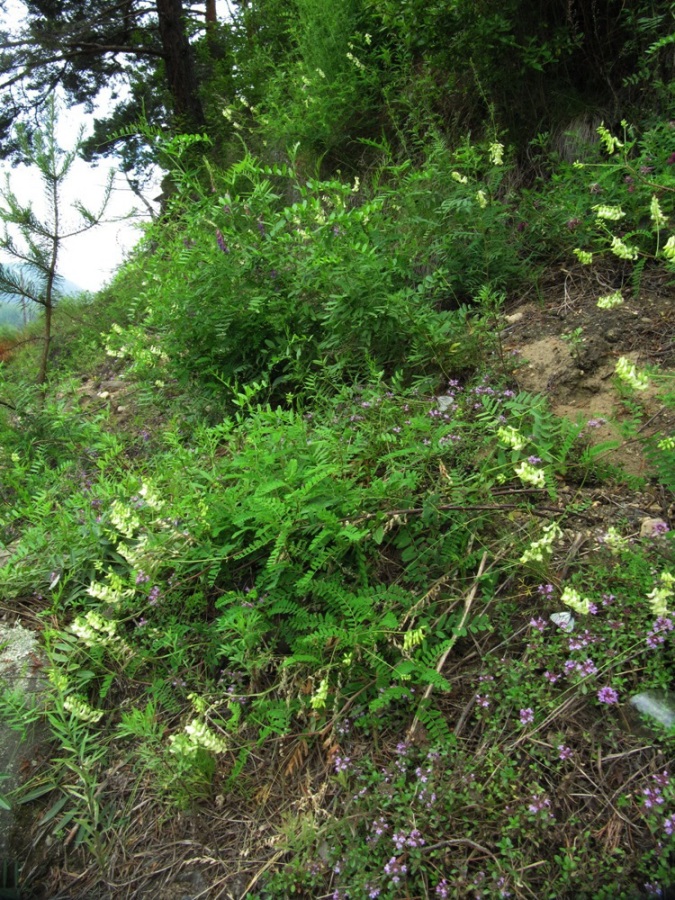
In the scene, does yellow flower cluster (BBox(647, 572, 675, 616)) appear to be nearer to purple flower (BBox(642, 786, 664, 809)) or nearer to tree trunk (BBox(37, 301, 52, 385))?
purple flower (BBox(642, 786, 664, 809))

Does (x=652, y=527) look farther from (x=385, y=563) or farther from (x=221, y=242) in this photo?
(x=221, y=242)

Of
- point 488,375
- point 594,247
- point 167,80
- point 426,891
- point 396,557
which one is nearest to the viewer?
point 426,891

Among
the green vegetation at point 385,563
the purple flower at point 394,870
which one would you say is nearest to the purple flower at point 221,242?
the green vegetation at point 385,563

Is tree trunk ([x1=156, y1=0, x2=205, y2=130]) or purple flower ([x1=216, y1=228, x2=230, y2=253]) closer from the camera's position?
purple flower ([x1=216, y1=228, x2=230, y2=253])

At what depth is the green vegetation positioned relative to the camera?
5.24 ft

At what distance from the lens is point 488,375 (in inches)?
111

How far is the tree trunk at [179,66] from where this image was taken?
7.63m

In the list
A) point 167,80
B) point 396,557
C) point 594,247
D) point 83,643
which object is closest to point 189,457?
point 83,643

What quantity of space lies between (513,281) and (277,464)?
1935 millimetres

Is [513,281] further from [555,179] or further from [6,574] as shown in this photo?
[6,574]

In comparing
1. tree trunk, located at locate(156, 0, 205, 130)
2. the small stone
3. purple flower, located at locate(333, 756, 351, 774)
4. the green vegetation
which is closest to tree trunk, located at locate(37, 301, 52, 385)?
the green vegetation

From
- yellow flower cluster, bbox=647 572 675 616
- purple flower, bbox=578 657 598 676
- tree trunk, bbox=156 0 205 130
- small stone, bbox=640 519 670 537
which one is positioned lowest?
purple flower, bbox=578 657 598 676

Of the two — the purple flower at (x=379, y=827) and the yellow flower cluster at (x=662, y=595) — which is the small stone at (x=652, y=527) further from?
the purple flower at (x=379, y=827)

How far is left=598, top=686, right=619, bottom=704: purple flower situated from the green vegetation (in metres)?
0.04
